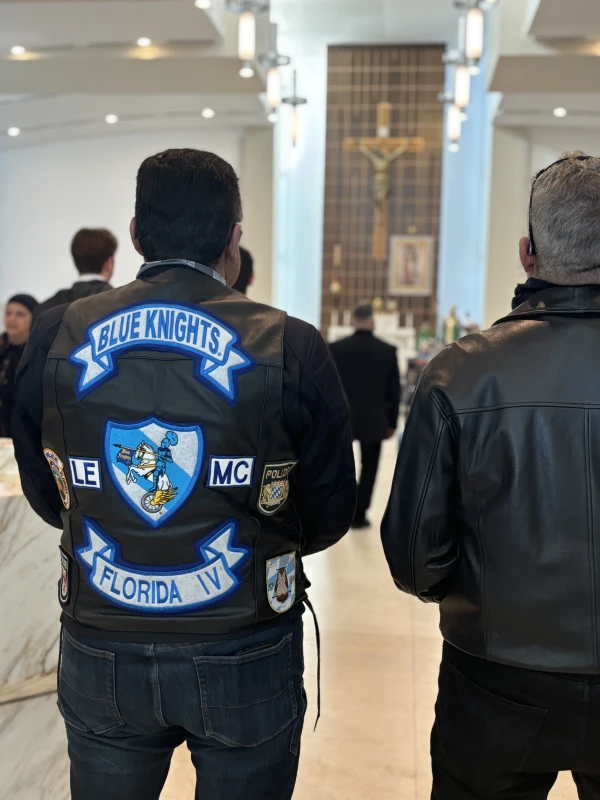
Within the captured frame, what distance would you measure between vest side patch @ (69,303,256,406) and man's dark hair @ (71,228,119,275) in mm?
2877

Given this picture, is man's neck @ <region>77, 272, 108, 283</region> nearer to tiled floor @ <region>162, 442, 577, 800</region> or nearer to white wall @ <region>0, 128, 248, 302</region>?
tiled floor @ <region>162, 442, 577, 800</region>

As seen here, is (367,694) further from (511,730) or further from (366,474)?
(366,474)

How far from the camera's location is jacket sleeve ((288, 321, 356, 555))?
161cm

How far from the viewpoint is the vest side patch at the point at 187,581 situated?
155 cm

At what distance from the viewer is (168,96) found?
34.4 ft

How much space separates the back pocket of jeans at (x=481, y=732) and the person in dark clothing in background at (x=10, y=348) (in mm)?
3873

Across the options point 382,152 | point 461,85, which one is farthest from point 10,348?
point 382,152

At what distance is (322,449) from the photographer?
5.44 feet

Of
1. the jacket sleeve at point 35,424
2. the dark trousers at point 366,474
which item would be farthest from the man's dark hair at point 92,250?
the dark trousers at point 366,474

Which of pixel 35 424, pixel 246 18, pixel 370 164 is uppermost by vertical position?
pixel 246 18

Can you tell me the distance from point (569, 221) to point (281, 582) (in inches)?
31.6

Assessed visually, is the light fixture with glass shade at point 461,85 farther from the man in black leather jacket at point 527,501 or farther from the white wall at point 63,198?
the man in black leather jacket at point 527,501

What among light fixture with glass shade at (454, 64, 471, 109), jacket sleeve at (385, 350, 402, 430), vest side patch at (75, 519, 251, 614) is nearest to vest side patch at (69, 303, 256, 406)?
vest side patch at (75, 519, 251, 614)

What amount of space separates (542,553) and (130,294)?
0.84 m
